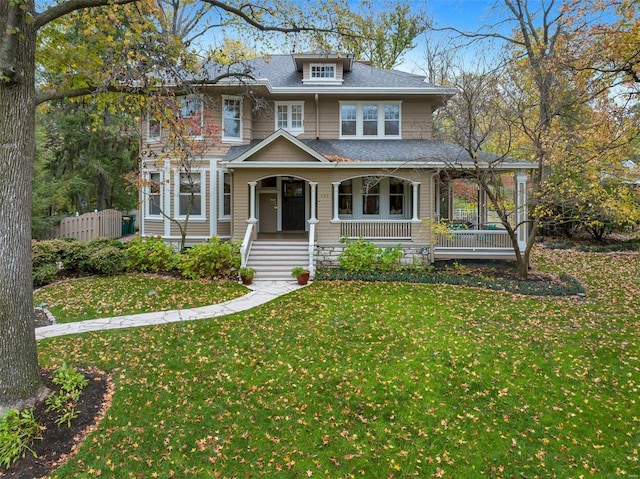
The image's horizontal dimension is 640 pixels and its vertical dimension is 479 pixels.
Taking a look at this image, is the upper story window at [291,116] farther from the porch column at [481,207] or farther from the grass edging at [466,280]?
the porch column at [481,207]

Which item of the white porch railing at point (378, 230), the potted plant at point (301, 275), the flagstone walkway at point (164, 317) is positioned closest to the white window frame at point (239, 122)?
the white porch railing at point (378, 230)

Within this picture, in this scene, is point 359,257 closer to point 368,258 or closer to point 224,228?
point 368,258

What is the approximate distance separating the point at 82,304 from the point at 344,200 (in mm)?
9387

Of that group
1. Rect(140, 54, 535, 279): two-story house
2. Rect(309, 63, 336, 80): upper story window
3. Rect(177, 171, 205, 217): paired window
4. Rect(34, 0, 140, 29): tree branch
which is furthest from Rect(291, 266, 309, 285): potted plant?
Rect(309, 63, 336, 80): upper story window

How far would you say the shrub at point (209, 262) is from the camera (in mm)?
11227

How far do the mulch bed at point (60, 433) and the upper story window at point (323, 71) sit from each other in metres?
13.5

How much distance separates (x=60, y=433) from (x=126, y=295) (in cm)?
573

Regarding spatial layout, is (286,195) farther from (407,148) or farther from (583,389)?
Result: (583,389)

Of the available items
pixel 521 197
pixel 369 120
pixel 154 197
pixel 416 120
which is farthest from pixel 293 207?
pixel 521 197

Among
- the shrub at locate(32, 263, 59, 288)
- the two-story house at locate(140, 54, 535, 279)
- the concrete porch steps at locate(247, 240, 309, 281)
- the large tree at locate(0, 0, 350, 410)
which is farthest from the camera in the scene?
the two-story house at locate(140, 54, 535, 279)

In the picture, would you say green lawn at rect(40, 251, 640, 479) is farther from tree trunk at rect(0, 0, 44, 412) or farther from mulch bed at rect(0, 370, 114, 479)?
tree trunk at rect(0, 0, 44, 412)

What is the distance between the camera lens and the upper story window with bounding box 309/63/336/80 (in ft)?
50.0

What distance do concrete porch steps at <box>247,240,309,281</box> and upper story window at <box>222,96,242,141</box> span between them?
4367mm

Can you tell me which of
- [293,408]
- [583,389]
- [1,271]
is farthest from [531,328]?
[1,271]
